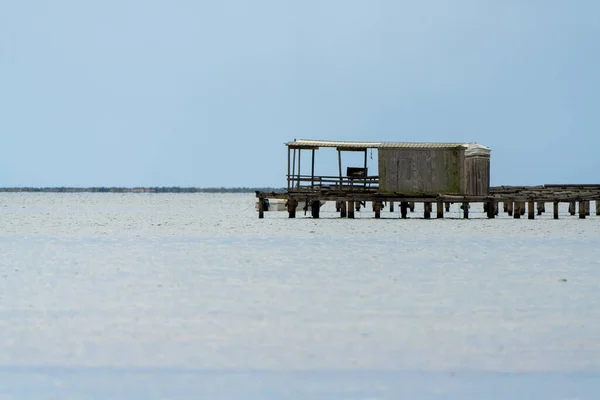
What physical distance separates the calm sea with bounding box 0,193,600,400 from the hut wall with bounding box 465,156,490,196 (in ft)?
55.2

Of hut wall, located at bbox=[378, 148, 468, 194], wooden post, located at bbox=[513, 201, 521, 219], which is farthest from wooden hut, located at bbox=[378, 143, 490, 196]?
wooden post, located at bbox=[513, 201, 521, 219]

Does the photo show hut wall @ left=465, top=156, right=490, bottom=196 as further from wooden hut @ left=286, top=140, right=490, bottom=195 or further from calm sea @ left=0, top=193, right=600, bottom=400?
calm sea @ left=0, top=193, right=600, bottom=400

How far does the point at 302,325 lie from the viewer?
458 inches

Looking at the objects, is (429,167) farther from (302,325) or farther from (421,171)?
(302,325)

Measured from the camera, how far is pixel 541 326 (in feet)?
37.7

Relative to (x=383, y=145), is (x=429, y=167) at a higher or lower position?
lower

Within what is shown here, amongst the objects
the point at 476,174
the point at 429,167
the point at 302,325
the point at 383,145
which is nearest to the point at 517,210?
the point at 476,174

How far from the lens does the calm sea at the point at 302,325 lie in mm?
8586

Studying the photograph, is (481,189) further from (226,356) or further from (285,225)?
(226,356)

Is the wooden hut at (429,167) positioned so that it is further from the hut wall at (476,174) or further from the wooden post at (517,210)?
the wooden post at (517,210)

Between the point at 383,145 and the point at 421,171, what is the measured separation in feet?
6.26

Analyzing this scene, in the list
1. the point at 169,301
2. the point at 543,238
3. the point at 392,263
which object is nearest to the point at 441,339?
the point at 169,301

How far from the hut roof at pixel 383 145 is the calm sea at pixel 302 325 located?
53.0 feet

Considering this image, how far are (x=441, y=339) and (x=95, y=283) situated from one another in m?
7.58
